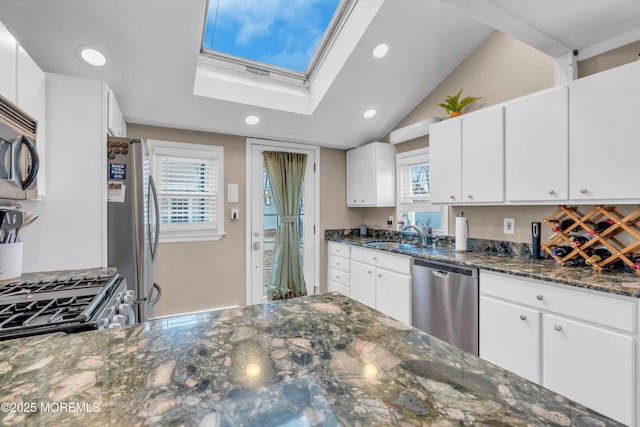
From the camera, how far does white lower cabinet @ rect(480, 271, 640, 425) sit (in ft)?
4.81

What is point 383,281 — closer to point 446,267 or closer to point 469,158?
point 446,267

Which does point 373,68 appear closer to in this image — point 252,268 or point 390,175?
point 390,175

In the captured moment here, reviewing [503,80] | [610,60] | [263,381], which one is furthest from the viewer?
[503,80]

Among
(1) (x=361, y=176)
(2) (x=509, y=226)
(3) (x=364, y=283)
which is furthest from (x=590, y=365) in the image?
(1) (x=361, y=176)

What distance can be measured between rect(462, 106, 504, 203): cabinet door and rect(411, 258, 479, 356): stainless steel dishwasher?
65 centimetres

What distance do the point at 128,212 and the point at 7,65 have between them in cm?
100

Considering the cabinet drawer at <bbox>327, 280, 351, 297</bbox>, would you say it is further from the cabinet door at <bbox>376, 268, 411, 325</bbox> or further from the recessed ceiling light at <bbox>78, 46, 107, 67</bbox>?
the recessed ceiling light at <bbox>78, 46, 107, 67</bbox>

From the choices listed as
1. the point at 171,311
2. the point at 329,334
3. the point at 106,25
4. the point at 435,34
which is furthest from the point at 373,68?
the point at 171,311

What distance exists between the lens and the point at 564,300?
168cm

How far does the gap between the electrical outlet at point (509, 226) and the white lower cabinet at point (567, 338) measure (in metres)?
0.72

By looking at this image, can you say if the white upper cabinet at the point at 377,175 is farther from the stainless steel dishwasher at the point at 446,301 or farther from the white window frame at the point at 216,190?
the white window frame at the point at 216,190

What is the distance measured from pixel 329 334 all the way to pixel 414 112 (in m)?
3.23

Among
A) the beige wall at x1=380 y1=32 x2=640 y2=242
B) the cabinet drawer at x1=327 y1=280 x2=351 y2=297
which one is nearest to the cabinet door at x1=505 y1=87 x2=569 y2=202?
the beige wall at x1=380 y1=32 x2=640 y2=242

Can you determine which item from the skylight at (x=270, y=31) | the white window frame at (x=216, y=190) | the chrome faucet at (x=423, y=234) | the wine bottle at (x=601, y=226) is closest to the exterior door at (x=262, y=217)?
the white window frame at (x=216, y=190)
